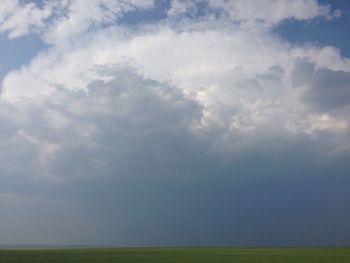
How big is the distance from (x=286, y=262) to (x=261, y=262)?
3.33 meters

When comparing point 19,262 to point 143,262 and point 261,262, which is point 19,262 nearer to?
point 143,262

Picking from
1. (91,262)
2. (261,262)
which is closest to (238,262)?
(261,262)

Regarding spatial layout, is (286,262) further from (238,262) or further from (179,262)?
(179,262)

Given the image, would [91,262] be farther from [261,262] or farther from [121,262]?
[261,262]

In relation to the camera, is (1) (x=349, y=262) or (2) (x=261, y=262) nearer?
(1) (x=349, y=262)

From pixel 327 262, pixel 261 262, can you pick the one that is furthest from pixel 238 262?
pixel 327 262

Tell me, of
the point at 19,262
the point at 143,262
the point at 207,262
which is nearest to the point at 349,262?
the point at 207,262

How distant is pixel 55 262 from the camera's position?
53188 millimetres

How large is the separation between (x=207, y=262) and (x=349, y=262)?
1623 centimetres

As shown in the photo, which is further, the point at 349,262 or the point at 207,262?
the point at 207,262

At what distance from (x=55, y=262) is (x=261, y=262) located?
83.8 feet

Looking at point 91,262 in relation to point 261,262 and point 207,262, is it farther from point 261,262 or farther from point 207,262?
point 261,262

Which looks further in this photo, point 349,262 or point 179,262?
point 179,262

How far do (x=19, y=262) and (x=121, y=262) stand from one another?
12.2m
